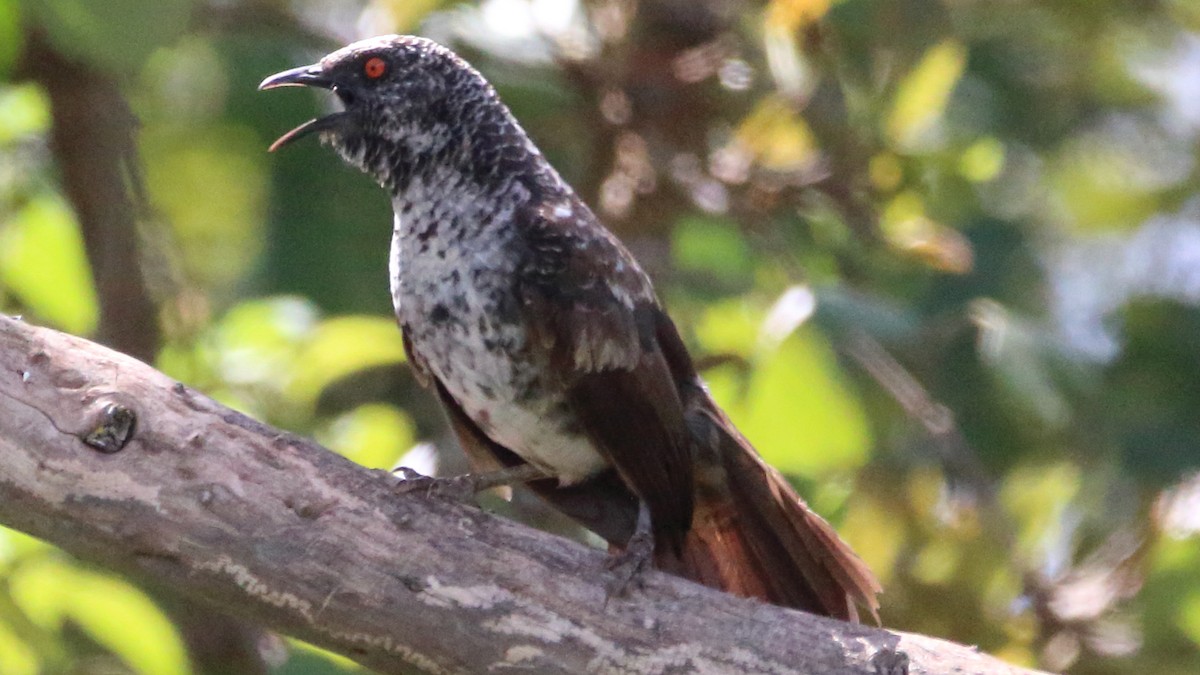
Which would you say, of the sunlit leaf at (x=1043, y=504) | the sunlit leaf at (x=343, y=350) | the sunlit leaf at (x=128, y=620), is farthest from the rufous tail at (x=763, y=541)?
the sunlit leaf at (x=1043, y=504)

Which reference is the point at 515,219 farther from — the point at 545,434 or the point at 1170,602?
the point at 1170,602

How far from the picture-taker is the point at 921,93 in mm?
4855

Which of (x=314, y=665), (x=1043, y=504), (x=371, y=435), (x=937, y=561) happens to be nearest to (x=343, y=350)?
(x=371, y=435)

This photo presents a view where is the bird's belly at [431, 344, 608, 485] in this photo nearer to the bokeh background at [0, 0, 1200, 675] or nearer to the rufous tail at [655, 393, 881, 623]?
the rufous tail at [655, 393, 881, 623]

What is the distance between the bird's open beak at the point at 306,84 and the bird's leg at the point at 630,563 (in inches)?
51.0

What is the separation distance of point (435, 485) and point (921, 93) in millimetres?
2391

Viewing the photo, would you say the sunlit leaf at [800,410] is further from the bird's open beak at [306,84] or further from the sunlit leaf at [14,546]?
the sunlit leaf at [14,546]

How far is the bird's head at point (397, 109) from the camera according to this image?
3736mm

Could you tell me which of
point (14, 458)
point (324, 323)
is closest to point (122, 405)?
point (14, 458)

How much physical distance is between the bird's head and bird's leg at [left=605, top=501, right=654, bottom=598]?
1.05 meters

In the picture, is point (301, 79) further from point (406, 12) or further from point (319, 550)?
point (319, 550)

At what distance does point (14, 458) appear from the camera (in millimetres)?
2799

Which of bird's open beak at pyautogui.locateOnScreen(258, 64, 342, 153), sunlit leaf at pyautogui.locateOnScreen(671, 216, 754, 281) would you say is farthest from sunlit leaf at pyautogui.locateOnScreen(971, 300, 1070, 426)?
bird's open beak at pyautogui.locateOnScreen(258, 64, 342, 153)

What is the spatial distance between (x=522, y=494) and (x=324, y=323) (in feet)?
2.65
